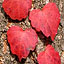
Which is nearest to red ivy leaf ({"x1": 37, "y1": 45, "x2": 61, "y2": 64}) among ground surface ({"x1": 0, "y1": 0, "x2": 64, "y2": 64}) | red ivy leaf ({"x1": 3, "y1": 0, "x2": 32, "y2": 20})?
ground surface ({"x1": 0, "y1": 0, "x2": 64, "y2": 64})

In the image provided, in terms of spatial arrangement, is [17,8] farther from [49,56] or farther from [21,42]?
[49,56]

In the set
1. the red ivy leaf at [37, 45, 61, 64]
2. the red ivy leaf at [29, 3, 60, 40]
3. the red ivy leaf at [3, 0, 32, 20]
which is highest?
the red ivy leaf at [3, 0, 32, 20]

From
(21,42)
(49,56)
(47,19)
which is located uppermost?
(47,19)

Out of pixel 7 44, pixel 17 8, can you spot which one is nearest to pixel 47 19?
pixel 17 8

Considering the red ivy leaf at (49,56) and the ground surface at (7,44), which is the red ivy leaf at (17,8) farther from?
the red ivy leaf at (49,56)

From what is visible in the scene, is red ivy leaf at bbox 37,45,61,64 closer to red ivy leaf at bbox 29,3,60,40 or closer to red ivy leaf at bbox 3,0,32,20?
red ivy leaf at bbox 29,3,60,40

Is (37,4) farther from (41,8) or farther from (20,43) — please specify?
(20,43)
